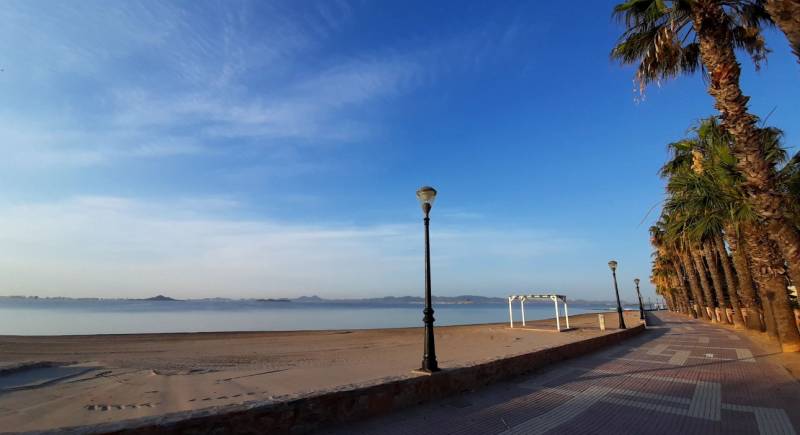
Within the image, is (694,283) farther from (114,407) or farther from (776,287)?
(114,407)

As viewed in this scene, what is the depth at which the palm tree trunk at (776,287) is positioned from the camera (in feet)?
39.2

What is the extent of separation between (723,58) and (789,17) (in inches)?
160

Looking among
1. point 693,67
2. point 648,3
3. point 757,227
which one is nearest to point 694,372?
point 757,227

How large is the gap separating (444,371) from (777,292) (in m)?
12.5

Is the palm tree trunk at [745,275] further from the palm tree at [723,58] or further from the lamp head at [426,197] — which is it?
the lamp head at [426,197]

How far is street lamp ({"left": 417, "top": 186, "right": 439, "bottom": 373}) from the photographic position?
7008 mm

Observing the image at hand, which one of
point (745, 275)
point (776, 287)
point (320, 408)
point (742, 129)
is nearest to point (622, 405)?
point (320, 408)

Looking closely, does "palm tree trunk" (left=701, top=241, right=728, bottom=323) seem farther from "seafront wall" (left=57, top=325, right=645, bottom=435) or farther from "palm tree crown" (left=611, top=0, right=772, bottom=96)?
"seafront wall" (left=57, top=325, right=645, bottom=435)

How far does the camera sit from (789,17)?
5961mm

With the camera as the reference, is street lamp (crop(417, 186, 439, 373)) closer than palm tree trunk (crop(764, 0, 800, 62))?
No

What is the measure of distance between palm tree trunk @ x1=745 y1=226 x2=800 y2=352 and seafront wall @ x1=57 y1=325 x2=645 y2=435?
1023cm

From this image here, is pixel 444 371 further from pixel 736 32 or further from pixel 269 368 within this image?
pixel 736 32

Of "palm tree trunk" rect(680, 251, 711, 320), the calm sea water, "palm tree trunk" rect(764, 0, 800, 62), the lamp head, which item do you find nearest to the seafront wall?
the lamp head

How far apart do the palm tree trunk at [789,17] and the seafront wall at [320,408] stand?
7536 millimetres
